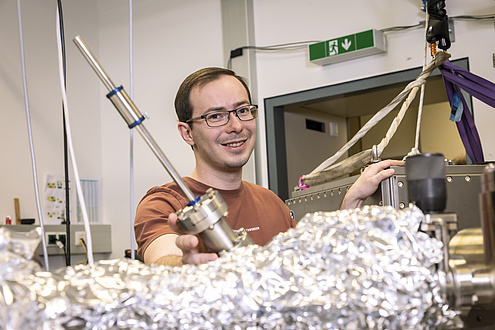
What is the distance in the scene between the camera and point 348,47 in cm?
286

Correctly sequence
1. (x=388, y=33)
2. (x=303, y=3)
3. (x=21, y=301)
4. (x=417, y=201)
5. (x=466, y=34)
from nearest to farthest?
(x=21, y=301)
(x=417, y=201)
(x=466, y=34)
(x=388, y=33)
(x=303, y=3)

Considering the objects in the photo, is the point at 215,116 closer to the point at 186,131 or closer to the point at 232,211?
the point at 186,131

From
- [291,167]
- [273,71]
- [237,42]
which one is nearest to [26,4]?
[237,42]

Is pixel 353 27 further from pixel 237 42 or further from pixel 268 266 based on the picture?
pixel 268 266

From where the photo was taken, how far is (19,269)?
51cm

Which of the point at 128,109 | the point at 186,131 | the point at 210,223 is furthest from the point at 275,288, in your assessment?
the point at 186,131

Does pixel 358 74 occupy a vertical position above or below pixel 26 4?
below

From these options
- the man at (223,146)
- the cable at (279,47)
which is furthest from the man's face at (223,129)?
the cable at (279,47)

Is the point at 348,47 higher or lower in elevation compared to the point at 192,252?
higher

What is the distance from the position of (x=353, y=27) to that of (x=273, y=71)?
0.53 m

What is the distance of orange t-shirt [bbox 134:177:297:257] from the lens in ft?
3.80

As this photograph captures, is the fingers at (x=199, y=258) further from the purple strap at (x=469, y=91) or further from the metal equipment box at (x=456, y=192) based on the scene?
the purple strap at (x=469, y=91)

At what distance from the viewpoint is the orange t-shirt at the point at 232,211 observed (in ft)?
3.80

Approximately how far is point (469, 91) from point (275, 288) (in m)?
1.30
